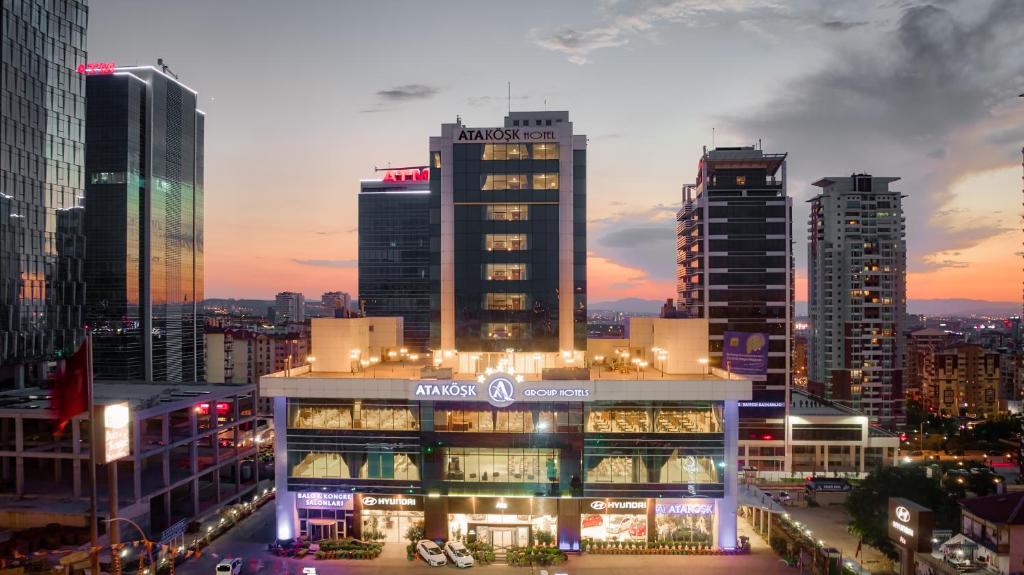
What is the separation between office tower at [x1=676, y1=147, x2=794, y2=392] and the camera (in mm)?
87688

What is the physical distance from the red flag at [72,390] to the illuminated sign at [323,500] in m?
26.1

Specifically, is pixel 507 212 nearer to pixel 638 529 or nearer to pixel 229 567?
pixel 638 529

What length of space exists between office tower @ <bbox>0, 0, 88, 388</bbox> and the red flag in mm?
59309

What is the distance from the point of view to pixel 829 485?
215ft

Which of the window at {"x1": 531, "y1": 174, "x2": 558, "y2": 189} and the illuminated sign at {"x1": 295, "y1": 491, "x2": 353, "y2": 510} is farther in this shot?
the window at {"x1": 531, "y1": 174, "x2": 558, "y2": 189}

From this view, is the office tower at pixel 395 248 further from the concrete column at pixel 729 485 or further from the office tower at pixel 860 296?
the concrete column at pixel 729 485

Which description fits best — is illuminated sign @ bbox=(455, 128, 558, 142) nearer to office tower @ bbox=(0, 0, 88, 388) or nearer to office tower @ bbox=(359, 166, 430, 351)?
office tower @ bbox=(0, 0, 88, 388)

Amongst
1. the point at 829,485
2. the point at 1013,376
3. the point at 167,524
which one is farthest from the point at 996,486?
the point at 1013,376

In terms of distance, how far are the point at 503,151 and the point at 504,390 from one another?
23309mm

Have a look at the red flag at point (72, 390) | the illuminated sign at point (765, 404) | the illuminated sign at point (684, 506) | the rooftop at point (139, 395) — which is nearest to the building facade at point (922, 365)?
the illuminated sign at point (765, 404)

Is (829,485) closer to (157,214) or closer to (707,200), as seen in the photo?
(707,200)

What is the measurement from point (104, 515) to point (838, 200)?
420ft

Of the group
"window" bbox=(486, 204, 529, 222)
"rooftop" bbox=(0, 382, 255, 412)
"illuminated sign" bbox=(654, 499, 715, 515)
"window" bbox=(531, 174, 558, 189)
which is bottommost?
"illuminated sign" bbox=(654, 499, 715, 515)

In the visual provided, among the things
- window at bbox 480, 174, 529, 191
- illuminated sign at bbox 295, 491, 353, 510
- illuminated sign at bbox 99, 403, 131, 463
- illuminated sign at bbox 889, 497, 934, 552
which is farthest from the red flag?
illuminated sign at bbox 889, 497, 934, 552
